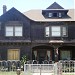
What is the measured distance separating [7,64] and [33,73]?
11.8 m

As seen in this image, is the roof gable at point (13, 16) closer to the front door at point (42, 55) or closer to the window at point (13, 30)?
the window at point (13, 30)

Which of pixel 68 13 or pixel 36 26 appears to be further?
pixel 68 13

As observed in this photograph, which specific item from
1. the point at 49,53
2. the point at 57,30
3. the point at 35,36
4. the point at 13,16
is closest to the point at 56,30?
the point at 57,30

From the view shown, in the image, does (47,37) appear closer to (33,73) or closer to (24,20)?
(24,20)

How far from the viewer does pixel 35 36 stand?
4156cm

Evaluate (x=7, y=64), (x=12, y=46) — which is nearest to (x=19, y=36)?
(x=12, y=46)

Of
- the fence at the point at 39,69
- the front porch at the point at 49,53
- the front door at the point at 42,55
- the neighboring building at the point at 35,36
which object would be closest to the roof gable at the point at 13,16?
the neighboring building at the point at 35,36

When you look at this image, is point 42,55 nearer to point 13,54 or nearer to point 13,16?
point 13,54

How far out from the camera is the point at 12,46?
40.7 metres

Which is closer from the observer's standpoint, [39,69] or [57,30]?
[39,69]

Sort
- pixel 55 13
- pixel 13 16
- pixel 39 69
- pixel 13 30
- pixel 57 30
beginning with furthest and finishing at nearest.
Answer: pixel 55 13 < pixel 57 30 < pixel 13 16 < pixel 13 30 < pixel 39 69

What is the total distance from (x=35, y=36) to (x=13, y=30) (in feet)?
10.0

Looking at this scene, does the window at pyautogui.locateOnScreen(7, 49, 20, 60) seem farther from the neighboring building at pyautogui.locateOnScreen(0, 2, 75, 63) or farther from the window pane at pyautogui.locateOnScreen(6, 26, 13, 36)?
the window pane at pyautogui.locateOnScreen(6, 26, 13, 36)

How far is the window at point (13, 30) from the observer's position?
41031mm
